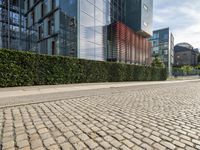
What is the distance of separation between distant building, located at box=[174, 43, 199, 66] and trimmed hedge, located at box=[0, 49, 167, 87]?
76045 millimetres

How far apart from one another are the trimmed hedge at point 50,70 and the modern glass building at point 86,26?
143 inches

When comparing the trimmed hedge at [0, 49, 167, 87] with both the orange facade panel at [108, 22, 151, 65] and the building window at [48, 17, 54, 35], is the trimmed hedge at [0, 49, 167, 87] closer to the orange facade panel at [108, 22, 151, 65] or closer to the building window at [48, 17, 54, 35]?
the orange facade panel at [108, 22, 151, 65]

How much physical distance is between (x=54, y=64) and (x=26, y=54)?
2.27 m

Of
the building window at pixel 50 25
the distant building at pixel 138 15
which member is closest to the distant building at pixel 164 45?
the distant building at pixel 138 15

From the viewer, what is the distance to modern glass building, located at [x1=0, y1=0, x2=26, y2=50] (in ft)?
71.4

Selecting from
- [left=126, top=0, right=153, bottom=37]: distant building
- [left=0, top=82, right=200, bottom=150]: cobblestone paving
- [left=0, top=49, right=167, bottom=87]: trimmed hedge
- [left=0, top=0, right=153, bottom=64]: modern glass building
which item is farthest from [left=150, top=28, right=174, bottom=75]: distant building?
[left=0, top=82, right=200, bottom=150]: cobblestone paving

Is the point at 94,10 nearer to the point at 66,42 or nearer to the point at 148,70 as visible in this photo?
the point at 66,42

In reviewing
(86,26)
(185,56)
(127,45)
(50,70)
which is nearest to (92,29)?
(86,26)

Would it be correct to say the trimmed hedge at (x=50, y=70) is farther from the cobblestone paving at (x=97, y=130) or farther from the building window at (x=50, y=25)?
the building window at (x=50, y=25)

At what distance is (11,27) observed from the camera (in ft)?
79.9

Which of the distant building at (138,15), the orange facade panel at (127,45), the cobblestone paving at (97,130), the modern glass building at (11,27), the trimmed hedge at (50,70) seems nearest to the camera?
the cobblestone paving at (97,130)

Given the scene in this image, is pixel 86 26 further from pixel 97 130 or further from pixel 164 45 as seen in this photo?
pixel 164 45

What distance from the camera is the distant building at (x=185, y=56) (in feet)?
269

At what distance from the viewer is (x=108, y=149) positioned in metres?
2.67
